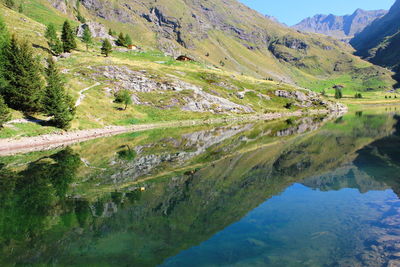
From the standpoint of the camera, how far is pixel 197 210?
75.8 feet

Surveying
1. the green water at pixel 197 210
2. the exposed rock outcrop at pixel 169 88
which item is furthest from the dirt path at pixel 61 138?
the exposed rock outcrop at pixel 169 88

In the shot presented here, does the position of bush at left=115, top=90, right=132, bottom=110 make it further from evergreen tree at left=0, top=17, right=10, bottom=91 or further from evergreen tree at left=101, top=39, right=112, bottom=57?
evergreen tree at left=101, top=39, right=112, bottom=57

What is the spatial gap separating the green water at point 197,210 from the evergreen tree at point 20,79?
22.3m

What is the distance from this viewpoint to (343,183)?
102 ft

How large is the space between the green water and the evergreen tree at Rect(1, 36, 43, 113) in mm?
22305

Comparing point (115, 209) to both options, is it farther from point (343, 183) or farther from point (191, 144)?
point (191, 144)

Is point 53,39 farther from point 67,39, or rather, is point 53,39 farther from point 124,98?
point 124,98

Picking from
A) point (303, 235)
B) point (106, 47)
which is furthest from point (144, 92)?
point (303, 235)

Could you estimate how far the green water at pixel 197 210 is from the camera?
1631 cm

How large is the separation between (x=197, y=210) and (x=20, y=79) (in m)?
56.1

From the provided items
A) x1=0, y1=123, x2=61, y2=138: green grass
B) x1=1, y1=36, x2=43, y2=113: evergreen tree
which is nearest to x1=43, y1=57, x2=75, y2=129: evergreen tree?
x1=0, y1=123, x2=61, y2=138: green grass

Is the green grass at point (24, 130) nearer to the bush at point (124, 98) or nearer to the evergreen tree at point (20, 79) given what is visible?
the evergreen tree at point (20, 79)

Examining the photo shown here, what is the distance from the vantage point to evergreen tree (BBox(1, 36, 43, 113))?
57.7 metres

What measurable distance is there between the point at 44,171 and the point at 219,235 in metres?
25.1
